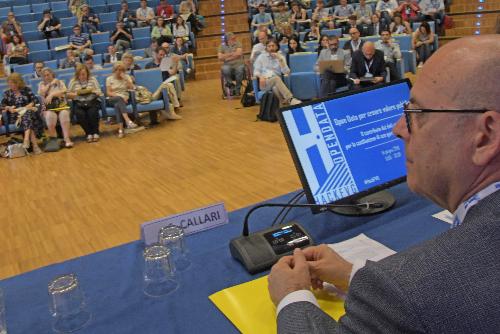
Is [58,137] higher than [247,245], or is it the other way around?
[247,245]

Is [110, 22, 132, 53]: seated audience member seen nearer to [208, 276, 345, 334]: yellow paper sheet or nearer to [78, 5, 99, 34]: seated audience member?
[78, 5, 99, 34]: seated audience member

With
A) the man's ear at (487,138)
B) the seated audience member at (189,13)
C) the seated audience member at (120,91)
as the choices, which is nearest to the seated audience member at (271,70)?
the seated audience member at (120,91)

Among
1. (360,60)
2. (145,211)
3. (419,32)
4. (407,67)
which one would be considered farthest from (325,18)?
(145,211)

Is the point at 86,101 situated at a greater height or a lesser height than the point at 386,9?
lesser

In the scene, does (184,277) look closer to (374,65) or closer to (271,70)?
(374,65)

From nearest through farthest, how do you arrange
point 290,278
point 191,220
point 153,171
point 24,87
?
point 290,278, point 191,220, point 153,171, point 24,87

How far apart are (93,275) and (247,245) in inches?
18.8

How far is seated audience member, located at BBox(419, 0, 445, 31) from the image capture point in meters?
11.7

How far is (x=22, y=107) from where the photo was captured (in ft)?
22.8

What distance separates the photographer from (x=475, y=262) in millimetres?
808

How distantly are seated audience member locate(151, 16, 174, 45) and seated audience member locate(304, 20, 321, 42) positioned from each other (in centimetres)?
299

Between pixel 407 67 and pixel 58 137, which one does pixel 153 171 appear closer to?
pixel 58 137

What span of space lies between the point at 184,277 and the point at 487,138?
3.04 feet

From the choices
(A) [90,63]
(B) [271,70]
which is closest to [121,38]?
(A) [90,63]
